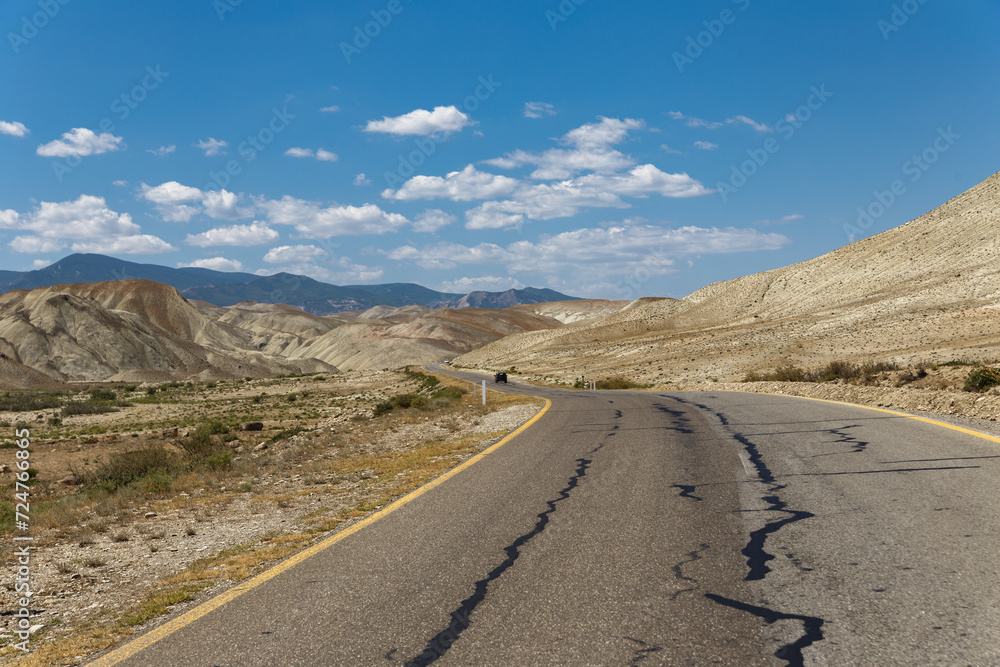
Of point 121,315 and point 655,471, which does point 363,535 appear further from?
point 121,315

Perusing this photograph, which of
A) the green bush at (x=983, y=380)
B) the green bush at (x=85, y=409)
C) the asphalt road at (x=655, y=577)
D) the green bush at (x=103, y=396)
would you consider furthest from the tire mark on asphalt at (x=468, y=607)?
the green bush at (x=103, y=396)

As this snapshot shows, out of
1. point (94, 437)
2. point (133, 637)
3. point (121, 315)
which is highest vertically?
point (121, 315)

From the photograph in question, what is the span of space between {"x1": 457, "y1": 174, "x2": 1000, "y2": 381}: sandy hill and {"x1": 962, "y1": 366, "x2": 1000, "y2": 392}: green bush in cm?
2593

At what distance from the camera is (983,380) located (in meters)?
15.0

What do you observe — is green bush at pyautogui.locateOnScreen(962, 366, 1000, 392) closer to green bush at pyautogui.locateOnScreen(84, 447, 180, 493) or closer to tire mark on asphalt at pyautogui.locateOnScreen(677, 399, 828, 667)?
tire mark on asphalt at pyautogui.locateOnScreen(677, 399, 828, 667)

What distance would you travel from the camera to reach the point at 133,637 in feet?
12.6

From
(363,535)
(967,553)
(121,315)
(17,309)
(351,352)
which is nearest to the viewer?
(967,553)

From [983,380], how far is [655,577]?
1496 centimetres

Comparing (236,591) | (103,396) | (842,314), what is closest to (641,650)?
(236,591)

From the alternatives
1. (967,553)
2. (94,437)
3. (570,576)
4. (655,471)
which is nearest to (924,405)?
(655,471)

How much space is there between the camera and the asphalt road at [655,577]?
3.38 metres

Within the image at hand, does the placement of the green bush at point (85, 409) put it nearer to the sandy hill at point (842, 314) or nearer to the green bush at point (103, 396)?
the green bush at point (103, 396)

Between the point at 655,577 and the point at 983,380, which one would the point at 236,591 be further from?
the point at 983,380

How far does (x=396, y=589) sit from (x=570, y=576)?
1212 mm
